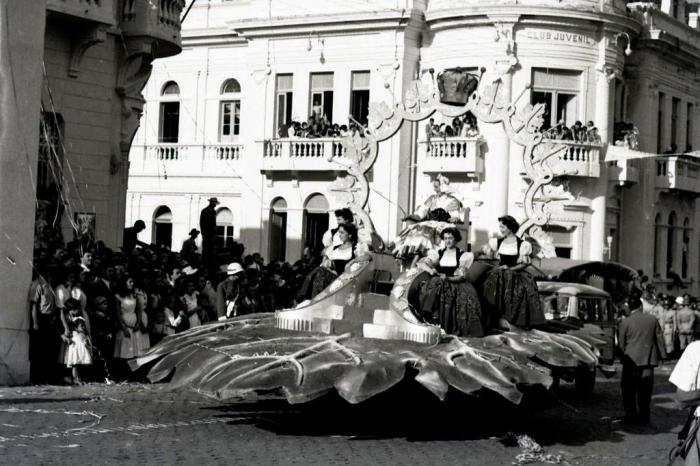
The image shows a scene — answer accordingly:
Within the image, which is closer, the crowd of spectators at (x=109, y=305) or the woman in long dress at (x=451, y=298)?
the woman in long dress at (x=451, y=298)

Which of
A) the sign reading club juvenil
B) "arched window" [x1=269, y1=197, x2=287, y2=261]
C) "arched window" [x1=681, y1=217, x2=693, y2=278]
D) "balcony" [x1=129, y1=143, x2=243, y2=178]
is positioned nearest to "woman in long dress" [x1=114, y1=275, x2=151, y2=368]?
the sign reading club juvenil

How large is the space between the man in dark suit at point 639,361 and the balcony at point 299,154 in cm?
2136

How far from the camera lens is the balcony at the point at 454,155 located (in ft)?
118

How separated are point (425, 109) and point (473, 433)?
5196 millimetres

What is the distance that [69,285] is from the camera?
16.8 metres

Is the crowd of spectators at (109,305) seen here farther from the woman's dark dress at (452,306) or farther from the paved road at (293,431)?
the woman's dark dress at (452,306)

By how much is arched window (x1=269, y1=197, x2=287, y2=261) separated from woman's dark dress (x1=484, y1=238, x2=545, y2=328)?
81.4 ft

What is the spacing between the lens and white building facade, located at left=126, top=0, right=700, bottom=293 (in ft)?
120

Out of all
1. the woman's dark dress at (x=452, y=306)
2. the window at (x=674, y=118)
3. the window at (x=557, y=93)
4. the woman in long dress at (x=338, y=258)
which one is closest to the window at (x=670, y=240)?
the window at (x=674, y=118)

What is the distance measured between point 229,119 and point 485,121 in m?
26.2

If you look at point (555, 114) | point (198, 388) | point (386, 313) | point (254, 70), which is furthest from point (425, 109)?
point (254, 70)

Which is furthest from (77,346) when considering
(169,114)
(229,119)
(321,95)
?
(169,114)

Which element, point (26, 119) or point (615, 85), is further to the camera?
point (615, 85)

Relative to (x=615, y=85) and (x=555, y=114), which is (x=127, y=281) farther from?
(x=615, y=85)
